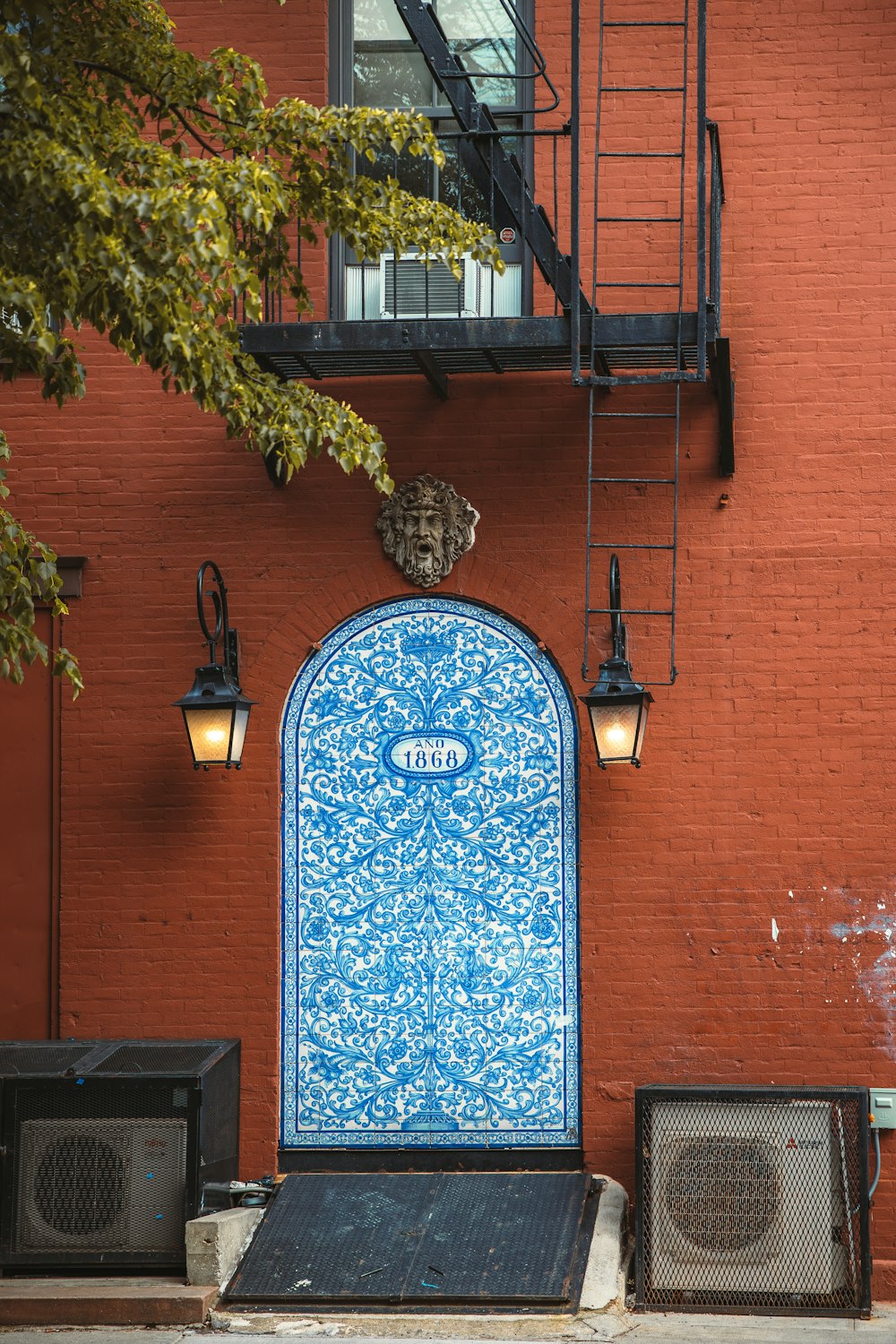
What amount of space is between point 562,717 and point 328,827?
4.70 feet

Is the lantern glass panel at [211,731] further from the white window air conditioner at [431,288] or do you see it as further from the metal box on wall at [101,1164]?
the white window air conditioner at [431,288]

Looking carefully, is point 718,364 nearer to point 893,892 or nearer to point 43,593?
point 893,892

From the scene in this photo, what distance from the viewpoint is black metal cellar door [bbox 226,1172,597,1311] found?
709cm

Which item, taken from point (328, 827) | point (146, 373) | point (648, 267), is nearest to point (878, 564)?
point (648, 267)

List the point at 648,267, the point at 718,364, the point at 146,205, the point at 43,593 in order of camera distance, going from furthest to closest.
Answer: the point at 648,267
the point at 718,364
the point at 43,593
the point at 146,205

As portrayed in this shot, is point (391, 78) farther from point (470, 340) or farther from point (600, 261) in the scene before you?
point (470, 340)

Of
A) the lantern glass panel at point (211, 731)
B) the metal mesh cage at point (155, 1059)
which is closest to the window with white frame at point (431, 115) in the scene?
the lantern glass panel at point (211, 731)

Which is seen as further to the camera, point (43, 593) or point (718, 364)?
point (718, 364)

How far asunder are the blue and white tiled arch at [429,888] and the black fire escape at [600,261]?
71cm

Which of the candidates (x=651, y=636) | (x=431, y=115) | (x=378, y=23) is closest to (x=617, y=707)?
(x=651, y=636)

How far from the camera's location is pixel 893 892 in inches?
323

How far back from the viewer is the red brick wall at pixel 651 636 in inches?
324

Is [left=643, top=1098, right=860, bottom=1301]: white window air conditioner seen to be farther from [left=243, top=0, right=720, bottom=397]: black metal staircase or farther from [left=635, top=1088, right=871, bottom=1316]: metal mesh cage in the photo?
[left=243, top=0, right=720, bottom=397]: black metal staircase

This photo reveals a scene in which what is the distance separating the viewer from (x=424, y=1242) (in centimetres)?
740
